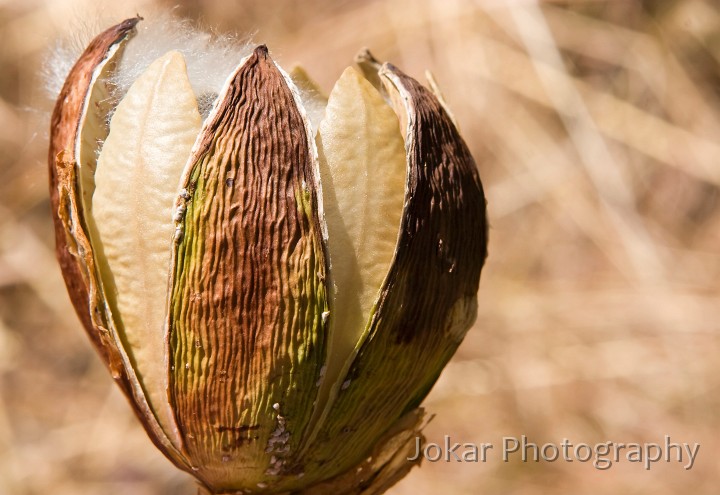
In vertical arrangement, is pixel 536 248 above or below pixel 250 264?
above

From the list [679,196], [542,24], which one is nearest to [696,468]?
[679,196]

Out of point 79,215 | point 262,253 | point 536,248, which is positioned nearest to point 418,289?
point 262,253

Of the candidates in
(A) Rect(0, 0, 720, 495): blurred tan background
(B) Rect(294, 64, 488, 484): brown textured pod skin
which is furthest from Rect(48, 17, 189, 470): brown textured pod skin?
(A) Rect(0, 0, 720, 495): blurred tan background

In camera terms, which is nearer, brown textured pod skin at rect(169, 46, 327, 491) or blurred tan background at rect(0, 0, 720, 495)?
brown textured pod skin at rect(169, 46, 327, 491)

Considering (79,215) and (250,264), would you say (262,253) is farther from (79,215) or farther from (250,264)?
(79,215)

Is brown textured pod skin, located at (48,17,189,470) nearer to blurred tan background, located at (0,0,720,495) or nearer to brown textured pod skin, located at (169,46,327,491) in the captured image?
brown textured pod skin, located at (169,46,327,491)

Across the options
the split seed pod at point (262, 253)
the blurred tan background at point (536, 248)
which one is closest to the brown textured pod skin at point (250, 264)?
the split seed pod at point (262, 253)

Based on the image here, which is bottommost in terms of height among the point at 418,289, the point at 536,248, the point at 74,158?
the point at 418,289

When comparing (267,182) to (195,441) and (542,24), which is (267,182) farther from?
(542,24)
